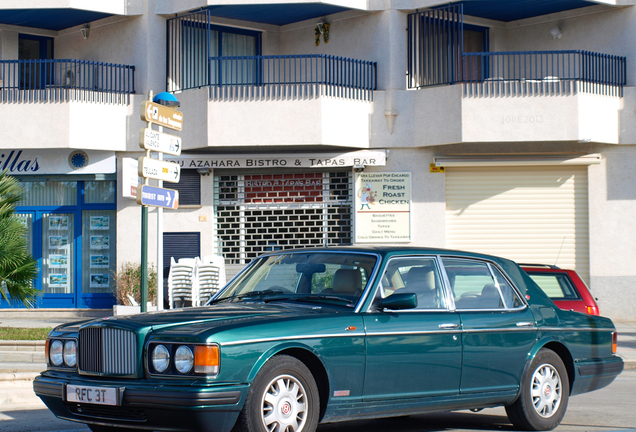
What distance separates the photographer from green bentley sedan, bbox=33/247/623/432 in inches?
205

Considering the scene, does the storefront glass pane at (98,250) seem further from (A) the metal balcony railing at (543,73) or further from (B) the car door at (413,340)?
(B) the car door at (413,340)

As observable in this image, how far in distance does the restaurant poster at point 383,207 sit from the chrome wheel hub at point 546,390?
12.2 meters

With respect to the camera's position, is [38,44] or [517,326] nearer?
[517,326]

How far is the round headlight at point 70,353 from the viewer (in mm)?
5766

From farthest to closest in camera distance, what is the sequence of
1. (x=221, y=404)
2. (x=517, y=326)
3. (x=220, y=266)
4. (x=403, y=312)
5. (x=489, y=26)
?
(x=489, y=26), (x=220, y=266), (x=517, y=326), (x=403, y=312), (x=221, y=404)

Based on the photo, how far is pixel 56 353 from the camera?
19.5ft

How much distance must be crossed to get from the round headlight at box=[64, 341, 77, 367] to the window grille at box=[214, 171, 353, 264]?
13772 mm

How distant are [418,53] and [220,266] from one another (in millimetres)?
6809

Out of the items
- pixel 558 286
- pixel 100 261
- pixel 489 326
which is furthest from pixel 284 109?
pixel 489 326

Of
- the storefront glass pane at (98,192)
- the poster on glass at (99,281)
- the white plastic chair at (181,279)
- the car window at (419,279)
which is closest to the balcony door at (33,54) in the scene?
the storefront glass pane at (98,192)

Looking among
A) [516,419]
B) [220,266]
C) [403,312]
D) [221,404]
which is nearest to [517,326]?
[516,419]

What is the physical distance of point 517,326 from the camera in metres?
6.92

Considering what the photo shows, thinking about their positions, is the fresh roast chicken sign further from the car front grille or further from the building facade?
the car front grille

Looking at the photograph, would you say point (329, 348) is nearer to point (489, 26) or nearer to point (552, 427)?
point (552, 427)
